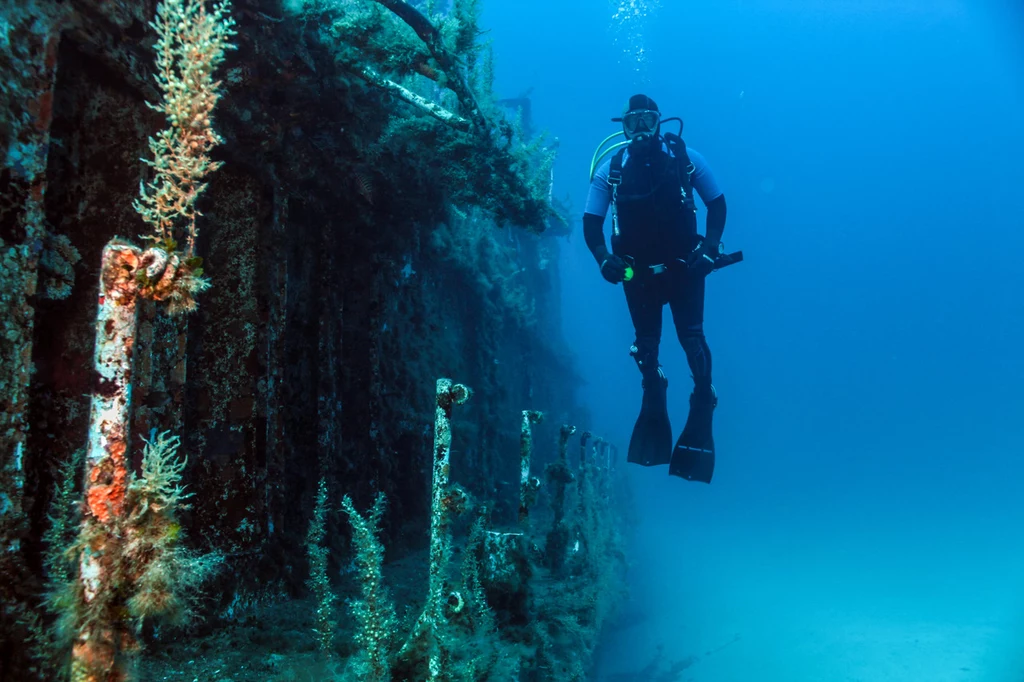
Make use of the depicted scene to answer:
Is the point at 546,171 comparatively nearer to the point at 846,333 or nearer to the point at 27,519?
the point at 27,519

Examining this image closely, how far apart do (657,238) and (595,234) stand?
Answer: 0.68m

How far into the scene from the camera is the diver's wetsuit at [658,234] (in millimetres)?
5758

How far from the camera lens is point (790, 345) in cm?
13750

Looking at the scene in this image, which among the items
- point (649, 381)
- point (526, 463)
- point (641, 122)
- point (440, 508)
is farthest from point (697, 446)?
point (440, 508)

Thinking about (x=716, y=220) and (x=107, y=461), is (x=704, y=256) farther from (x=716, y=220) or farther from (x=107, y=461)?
(x=107, y=461)

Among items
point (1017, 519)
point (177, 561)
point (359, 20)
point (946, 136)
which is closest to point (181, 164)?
point (177, 561)

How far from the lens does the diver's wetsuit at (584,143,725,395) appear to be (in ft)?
18.9

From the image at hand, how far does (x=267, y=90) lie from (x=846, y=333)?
6178 inches

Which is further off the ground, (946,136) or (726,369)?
(946,136)

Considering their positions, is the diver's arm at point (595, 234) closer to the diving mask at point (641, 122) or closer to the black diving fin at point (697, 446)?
the diving mask at point (641, 122)

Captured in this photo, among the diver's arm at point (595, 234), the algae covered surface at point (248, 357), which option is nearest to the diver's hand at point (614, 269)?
the diver's arm at point (595, 234)

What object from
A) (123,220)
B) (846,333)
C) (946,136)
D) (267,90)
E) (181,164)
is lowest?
(181,164)

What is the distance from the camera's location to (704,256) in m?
5.49

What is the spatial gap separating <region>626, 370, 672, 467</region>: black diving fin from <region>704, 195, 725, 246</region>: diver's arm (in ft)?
5.20
